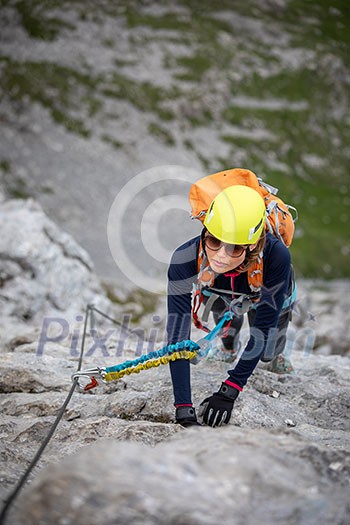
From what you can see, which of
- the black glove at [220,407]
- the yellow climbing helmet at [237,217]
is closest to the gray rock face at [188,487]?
the black glove at [220,407]

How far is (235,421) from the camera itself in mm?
7301

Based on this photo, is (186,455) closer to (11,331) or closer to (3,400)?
(3,400)

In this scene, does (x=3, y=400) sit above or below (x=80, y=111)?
above

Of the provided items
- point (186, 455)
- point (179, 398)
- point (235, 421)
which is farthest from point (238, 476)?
point (235, 421)

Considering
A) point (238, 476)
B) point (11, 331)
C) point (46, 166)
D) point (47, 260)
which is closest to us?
point (238, 476)

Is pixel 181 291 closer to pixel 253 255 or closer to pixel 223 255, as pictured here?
pixel 223 255

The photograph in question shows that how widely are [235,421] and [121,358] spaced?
4734mm

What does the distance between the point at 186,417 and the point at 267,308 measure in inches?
74.2

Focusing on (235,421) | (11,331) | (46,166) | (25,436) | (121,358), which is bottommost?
(46,166)

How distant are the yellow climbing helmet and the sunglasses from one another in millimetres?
104

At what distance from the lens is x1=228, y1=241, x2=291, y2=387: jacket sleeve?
277 inches

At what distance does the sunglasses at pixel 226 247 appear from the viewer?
658 cm

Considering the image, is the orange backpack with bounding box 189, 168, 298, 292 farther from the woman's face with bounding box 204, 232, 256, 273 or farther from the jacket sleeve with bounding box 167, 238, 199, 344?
the woman's face with bounding box 204, 232, 256, 273

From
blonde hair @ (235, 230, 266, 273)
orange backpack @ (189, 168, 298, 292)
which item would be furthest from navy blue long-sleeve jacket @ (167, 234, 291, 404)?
orange backpack @ (189, 168, 298, 292)
